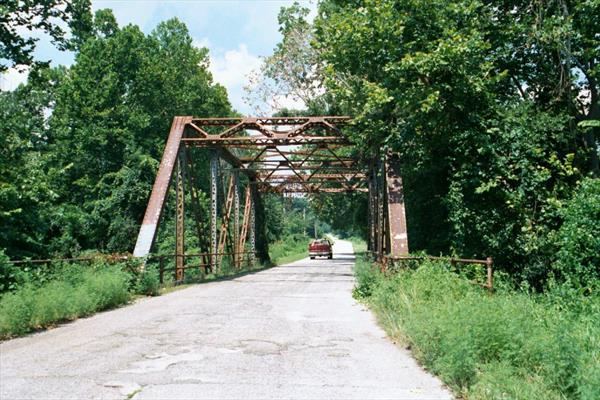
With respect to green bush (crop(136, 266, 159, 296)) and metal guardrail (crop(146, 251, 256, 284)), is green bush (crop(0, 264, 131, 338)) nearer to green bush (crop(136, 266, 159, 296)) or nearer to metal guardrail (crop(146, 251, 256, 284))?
green bush (crop(136, 266, 159, 296))

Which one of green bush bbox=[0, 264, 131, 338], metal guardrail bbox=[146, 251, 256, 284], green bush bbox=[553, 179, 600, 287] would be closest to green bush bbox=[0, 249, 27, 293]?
green bush bbox=[0, 264, 131, 338]

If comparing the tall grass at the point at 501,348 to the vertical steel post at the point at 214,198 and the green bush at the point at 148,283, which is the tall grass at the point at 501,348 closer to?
the green bush at the point at 148,283

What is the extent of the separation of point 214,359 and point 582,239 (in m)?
10.8

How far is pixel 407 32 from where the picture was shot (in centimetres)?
1666

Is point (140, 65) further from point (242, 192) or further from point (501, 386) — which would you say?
point (501, 386)

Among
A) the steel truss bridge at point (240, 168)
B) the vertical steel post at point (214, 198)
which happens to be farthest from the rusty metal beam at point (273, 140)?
the vertical steel post at point (214, 198)

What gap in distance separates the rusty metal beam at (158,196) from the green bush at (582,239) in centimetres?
1213

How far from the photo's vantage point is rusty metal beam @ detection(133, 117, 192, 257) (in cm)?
1730

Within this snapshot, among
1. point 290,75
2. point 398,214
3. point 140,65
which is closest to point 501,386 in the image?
point 398,214

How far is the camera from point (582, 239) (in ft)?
45.8

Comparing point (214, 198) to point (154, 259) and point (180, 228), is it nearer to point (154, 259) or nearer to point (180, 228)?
point (180, 228)

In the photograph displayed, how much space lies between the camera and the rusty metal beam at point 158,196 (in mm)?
17297

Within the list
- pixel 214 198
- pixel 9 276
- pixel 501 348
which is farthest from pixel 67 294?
pixel 214 198

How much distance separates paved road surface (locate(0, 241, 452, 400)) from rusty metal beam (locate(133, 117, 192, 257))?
4.78 m
